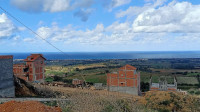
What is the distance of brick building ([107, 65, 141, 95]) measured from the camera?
2823cm

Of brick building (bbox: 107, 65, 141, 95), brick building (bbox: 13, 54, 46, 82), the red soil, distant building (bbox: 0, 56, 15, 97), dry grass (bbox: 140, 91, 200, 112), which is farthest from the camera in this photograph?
brick building (bbox: 13, 54, 46, 82)

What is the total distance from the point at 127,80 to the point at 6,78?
18499 mm

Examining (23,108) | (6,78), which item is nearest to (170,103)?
(23,108)

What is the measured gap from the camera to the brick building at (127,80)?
92.6 feet

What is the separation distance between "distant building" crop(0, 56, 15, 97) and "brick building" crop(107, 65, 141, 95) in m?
16.6

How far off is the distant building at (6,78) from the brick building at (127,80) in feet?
54.3

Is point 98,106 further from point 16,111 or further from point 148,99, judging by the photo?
point 148,99

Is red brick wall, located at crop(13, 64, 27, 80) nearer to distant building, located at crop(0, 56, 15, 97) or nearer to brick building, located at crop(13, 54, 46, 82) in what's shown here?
brick building, located at crop(13, 54, 46, 82)

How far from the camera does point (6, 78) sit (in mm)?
14250

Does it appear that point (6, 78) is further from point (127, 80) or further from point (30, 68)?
point (127, 80)

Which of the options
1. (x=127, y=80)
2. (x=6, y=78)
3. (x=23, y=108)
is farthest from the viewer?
(x=127, y=80)

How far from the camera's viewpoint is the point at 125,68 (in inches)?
1118

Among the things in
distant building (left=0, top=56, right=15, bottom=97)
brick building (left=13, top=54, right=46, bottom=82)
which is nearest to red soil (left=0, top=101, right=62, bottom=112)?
distant building (left=0, top=56, right=15, bottom=97)

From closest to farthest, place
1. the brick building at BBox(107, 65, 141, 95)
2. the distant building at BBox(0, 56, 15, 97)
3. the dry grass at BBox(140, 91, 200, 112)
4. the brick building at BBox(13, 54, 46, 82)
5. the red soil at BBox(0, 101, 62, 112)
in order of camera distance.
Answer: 1. the red soil at BBox(0, 101, 62, 112)
2. the dry grass at BBox(140, 91, 200, 112)
3. the distant building at BBox(0, 56, 15, 97)
4. the brick building at BBox(107, 65, 141, 95)
5. the brick building at BBox(13, 54, 46, 82)
